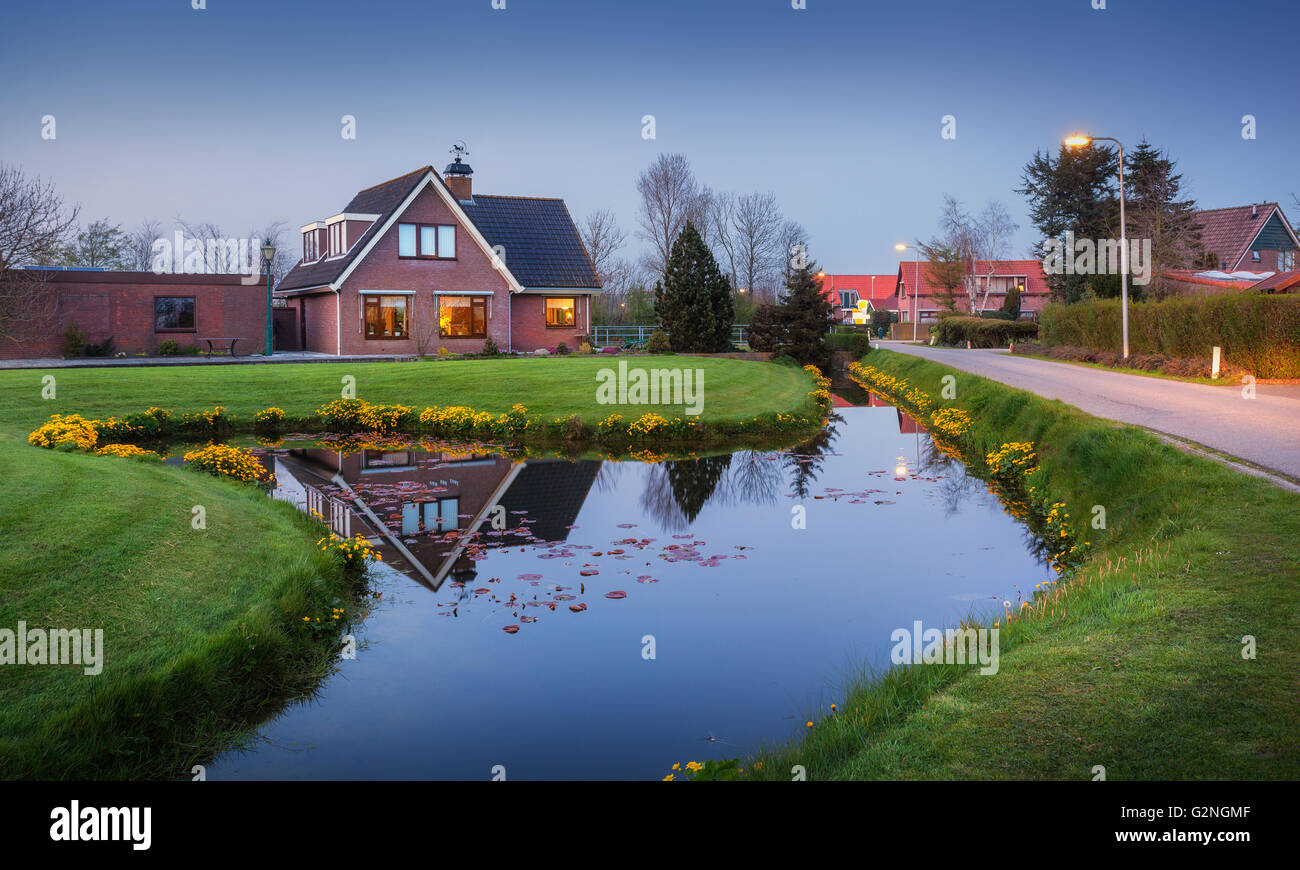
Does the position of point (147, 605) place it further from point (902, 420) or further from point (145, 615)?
point (902, 420)

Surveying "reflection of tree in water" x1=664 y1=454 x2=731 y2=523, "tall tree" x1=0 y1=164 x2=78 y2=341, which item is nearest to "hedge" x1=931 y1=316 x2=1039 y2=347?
"reflection of tree in water" x1=664 y1=454 x2=731 y2=523

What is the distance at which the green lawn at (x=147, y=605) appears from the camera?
575 centimetres

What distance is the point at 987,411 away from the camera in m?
19.9

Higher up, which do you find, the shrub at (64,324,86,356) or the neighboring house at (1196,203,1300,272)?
the neighboring house at (1196,203,1300,272)

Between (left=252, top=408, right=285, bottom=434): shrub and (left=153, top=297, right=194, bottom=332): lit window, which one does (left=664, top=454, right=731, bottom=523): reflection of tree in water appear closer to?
(left=252, top=408, right=285, bottom=434): shrub

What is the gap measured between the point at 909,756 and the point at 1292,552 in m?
4.61

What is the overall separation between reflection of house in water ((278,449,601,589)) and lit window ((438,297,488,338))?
2197 cm

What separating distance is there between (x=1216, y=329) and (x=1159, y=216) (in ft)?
70.1

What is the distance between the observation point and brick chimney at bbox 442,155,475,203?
4419 cm

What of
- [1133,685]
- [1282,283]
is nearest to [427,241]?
[1282,283]

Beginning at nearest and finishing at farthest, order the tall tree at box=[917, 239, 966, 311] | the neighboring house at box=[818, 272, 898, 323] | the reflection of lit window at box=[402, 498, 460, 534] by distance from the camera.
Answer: the reflection of lit window at box=[402, 498, 460, 534] → the tall tree at box=[917, 239, 966, 311] → the neighboring house at box=[818, 272, 898, 323]

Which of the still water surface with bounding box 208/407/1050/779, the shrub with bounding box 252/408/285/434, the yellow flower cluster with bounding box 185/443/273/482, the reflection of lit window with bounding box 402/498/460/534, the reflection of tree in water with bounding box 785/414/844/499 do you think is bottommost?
the still water surface with bounding box 208/407/1050/779

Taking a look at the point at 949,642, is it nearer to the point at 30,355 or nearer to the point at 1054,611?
the point at 1054,611

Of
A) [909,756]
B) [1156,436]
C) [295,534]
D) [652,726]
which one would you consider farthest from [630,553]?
[1156,436]
